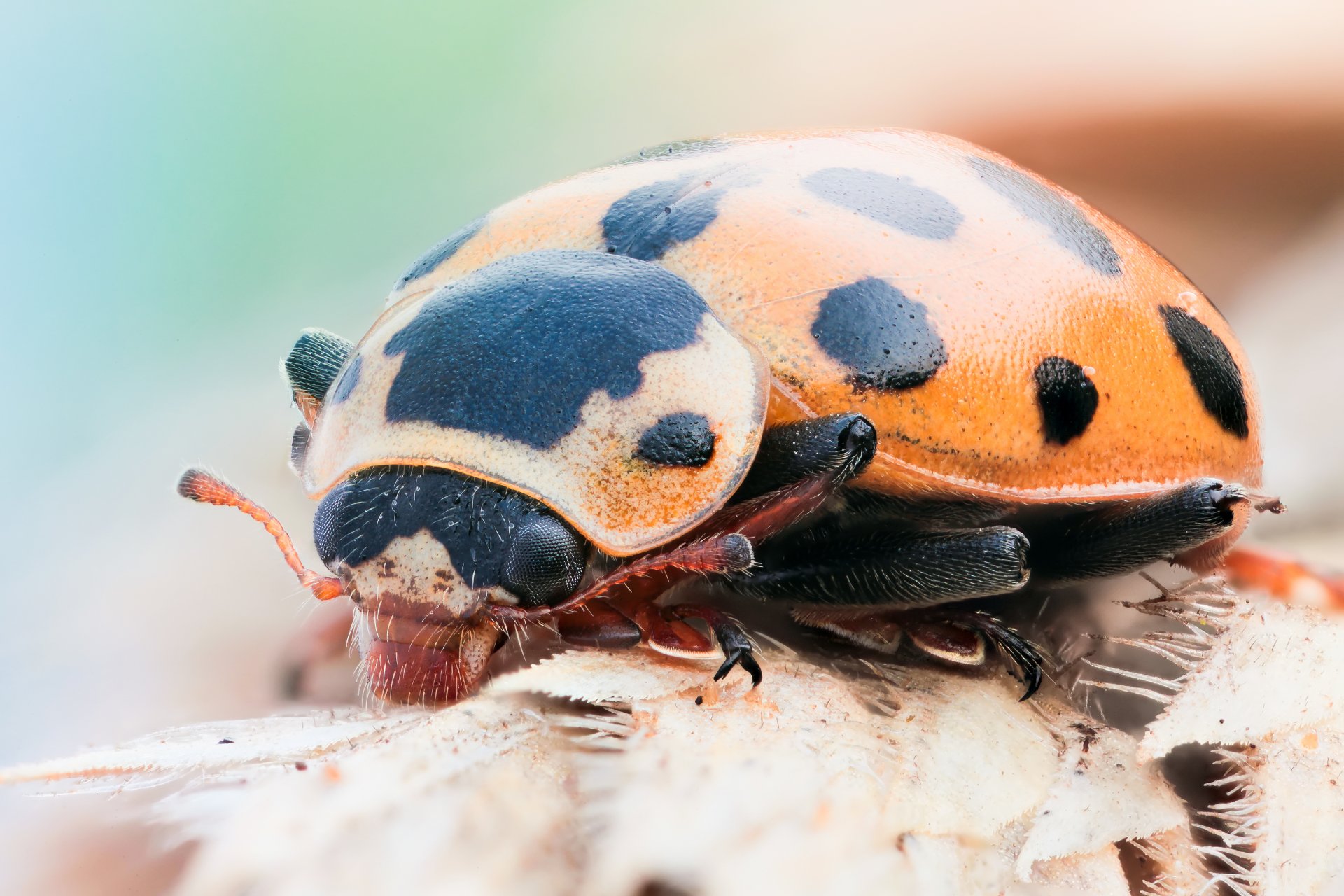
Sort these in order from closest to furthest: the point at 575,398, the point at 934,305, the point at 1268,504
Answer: the point at 575,398
the point at 934,305
the point at 1268,504

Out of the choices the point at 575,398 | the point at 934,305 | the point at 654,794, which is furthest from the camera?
the point at 934,305

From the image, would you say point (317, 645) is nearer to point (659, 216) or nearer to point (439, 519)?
point (439, 519)

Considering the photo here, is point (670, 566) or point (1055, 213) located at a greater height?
point (1055, 213)

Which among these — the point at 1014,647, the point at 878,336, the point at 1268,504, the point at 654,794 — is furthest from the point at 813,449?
the point at 1268,504

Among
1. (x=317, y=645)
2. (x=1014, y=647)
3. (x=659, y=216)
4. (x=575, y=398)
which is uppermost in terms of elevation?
(x=659, y=216)

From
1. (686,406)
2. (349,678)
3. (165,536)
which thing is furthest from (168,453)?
(686,406)

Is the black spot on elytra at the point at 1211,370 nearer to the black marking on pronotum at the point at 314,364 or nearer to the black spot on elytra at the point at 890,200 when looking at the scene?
the black spot on elytra at the point at 890,200

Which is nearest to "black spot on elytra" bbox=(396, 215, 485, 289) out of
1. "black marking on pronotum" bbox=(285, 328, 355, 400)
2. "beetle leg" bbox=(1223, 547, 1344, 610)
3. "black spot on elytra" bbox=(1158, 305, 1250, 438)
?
"black marking on pronotum" bbox=(285, 328, 355, 400)
